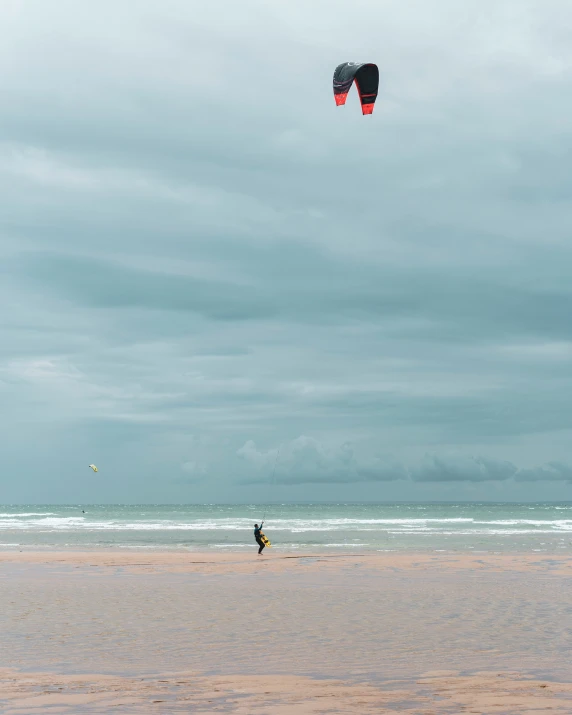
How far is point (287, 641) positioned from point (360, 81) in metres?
15.6

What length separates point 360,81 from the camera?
21.8 meters

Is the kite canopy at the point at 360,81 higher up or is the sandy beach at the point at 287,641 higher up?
the kite canopy at the point at 360,81

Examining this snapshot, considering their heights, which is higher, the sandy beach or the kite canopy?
the kite canopy

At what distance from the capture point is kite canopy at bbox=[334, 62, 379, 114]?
820 inches

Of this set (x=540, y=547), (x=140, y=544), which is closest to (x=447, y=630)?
(x=540, y=547)

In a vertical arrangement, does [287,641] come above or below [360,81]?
below

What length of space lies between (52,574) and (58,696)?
15.0 m

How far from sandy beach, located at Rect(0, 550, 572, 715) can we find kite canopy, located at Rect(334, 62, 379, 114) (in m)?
12.6

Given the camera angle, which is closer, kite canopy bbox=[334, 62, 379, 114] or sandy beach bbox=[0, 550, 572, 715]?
sandy beach bbox=[0, 550, 572, 715]

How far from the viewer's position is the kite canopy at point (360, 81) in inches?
820

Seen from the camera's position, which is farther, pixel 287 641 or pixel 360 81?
pixel 360 81

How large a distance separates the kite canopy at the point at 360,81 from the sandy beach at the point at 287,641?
12.6 m

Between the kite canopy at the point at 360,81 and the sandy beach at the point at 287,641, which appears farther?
the kite canopy at the point at 360,81

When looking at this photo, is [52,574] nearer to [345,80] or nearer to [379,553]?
[379,553]
